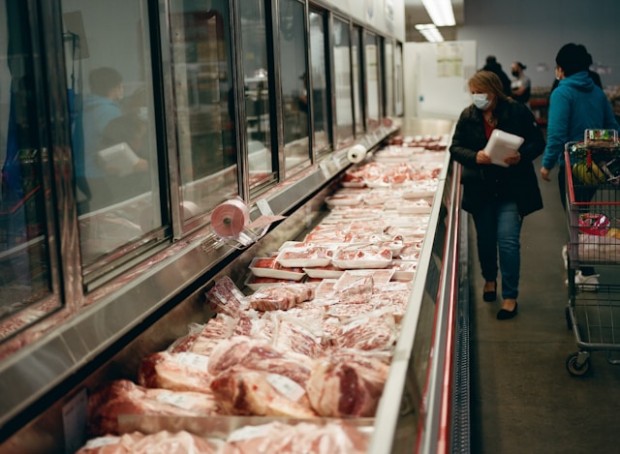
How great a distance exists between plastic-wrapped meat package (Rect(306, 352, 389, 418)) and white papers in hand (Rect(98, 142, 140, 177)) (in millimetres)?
1524

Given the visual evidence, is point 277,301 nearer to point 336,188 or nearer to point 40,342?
point 40,342

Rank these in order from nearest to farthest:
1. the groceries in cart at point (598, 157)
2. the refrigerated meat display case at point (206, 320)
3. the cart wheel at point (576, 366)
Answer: the refrigerated meat display case at point (206, 320)
the cart wheel at point (576, 366)
the groceries in cart at point (598, 157)

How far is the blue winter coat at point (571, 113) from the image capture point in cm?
594

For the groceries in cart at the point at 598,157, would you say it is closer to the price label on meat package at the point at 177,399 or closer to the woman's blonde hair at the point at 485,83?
the woman's blonde hair at the point at 485,83

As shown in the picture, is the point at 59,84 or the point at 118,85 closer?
the point at 59,84

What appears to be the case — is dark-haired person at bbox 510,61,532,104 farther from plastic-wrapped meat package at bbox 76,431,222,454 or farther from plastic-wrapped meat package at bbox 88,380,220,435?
plastic-wrapped meat package at bbox 76,431,222,454

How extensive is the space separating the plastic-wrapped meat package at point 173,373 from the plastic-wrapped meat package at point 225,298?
481 mm

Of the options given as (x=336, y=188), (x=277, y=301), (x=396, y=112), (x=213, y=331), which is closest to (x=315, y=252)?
(x=277, y=301)

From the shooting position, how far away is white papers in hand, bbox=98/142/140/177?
3023 millimetres

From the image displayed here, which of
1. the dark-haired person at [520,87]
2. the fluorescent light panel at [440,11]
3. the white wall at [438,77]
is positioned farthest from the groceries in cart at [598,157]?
the dark-haired person at [520,87]

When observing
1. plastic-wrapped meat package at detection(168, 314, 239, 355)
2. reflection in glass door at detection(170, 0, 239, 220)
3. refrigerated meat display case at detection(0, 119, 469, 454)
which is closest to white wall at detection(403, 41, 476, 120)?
reflection in glass door at detection(170, 0, 239, 220)

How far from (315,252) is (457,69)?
29.6 ft

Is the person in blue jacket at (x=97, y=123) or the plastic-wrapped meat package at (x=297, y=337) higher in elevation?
the person in blue jacket at (x=97, y=123)

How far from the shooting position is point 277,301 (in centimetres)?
278
